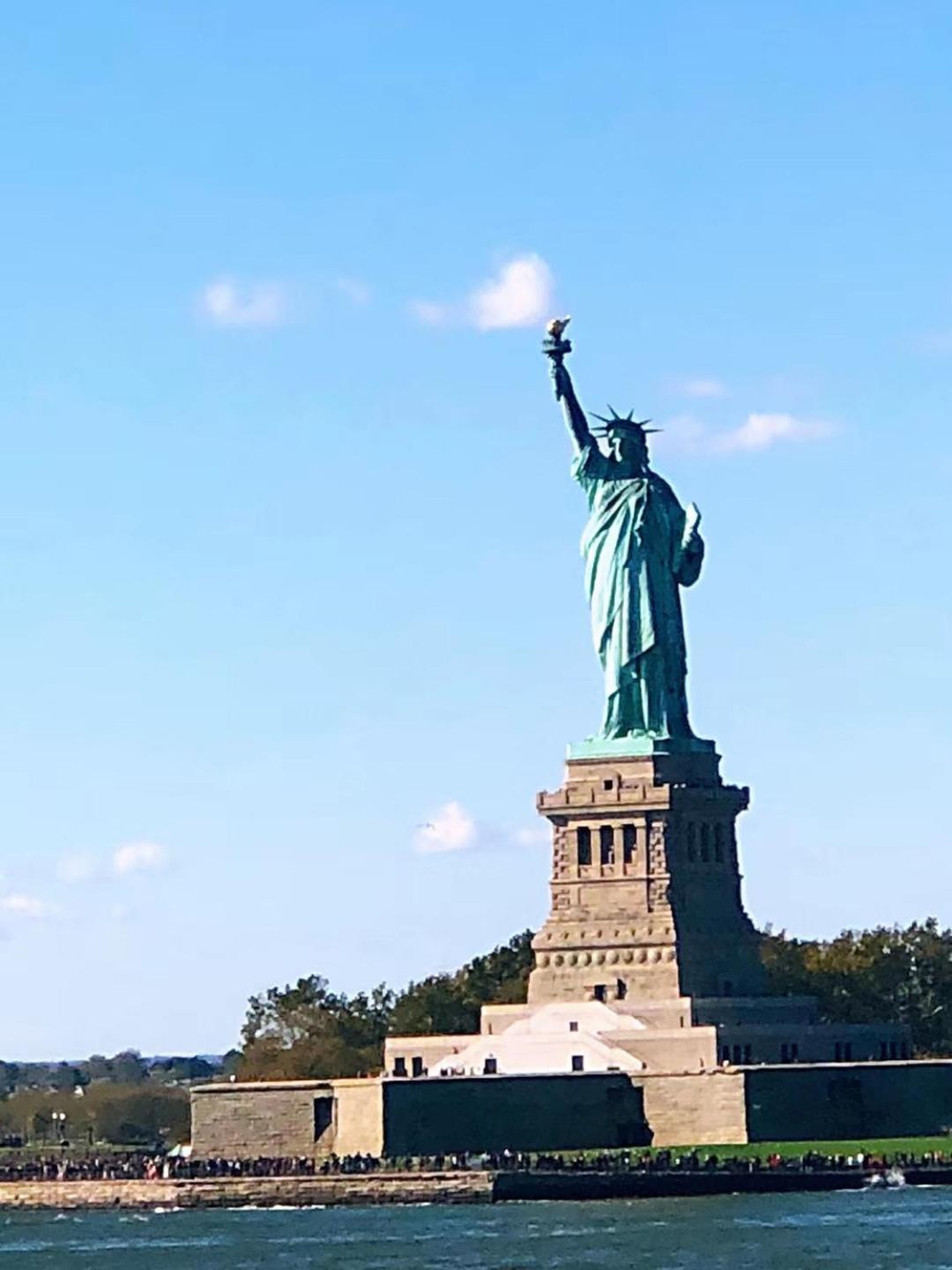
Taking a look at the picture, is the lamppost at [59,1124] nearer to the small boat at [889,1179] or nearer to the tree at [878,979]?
the tree at [878,979]

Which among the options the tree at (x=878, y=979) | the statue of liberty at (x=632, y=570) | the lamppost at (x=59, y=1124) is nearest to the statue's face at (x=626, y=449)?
the statue of liberty at (x=632, y=570)

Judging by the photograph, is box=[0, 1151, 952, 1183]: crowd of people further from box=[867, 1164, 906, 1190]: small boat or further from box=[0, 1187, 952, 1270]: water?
box=[0, 1187, 952, 1270]: water

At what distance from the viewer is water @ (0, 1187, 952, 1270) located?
73000 millimetres

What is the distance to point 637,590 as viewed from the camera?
343 ft

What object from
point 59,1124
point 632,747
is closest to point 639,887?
point 632,747

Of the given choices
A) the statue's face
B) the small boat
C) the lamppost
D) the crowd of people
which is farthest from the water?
the lamppost

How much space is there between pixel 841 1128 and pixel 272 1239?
725 inches

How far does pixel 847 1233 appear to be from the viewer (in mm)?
77062

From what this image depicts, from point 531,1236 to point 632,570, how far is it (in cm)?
2895

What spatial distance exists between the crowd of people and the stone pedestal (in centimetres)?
891

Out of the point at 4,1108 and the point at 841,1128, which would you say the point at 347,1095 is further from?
the point at 4,1108

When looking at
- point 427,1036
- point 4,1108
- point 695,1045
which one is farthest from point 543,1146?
point 4,1108

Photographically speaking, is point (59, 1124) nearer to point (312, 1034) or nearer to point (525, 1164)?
point (312, 1034)

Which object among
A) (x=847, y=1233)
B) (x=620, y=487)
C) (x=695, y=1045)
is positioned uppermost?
(x=620, y=487)
